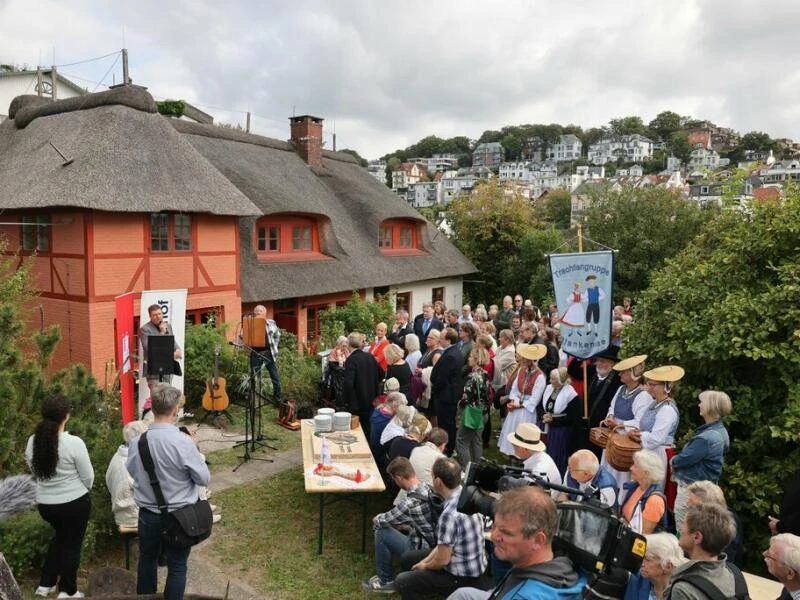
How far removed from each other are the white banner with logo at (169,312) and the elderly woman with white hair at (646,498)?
278 inches

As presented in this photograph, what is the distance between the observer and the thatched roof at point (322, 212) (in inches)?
607

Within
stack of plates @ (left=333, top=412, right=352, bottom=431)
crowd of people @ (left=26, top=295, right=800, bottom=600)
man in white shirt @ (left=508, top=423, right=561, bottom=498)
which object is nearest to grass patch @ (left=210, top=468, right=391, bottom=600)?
crowd of people @ (left=26, top=295, right=800, bottom=600)

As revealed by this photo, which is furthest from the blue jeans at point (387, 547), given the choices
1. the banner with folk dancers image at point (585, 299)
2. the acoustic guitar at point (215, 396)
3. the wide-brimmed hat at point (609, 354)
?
the acoustic guitar at point (215, 396)

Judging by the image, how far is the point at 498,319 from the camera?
13.3m

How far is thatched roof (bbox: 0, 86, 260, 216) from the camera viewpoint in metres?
11.1

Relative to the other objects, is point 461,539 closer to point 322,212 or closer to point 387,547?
point 387,547

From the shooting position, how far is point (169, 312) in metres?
9.70

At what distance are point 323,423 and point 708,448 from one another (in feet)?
14.1

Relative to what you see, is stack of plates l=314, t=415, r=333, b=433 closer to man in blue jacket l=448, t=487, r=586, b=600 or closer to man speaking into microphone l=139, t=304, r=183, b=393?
man speaking into microphone l=139, t=304, r=183, b=393

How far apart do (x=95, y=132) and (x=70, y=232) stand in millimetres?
2300

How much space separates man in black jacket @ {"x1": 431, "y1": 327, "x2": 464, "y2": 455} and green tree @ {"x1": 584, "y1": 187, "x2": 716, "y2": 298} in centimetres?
1209

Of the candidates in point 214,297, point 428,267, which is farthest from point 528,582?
point 428,267

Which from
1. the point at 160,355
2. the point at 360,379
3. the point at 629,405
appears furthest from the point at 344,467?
the point at 160,355

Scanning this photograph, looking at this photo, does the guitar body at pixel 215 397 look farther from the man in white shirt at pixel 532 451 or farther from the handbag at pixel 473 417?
the man in white shirt at pixel 532 451
